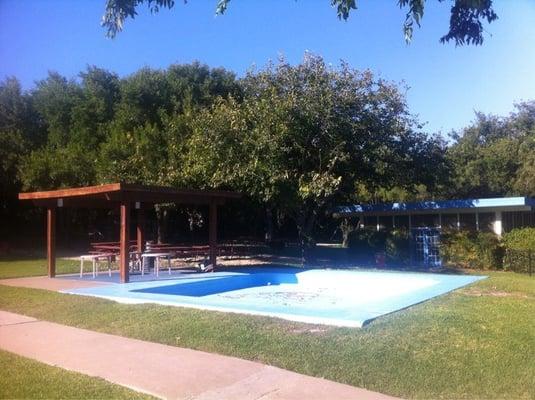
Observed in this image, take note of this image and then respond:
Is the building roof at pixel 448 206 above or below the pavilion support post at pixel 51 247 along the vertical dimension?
above

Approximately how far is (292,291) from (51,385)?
11.6 m

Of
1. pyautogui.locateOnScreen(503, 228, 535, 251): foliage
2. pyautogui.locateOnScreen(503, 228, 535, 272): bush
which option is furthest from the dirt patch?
pyautogui.locateOnScreen(503, 228, 535, 251): foliage

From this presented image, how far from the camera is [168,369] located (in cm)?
709

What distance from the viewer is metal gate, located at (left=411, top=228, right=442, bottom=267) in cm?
2514

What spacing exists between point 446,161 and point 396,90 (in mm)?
5359

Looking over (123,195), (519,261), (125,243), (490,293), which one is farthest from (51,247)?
(519,261)

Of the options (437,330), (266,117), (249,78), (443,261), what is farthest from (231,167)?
(437,330)

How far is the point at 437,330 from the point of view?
8.45m

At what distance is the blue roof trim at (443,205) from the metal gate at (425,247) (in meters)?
1.11

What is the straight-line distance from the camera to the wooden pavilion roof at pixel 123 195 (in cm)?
1622

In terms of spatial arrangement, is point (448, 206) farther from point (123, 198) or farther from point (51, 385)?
point (51, 385)

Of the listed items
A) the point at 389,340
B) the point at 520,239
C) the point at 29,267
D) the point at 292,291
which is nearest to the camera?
the point at 389,340

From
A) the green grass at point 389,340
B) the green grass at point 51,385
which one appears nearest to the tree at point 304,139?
the green grass at point 389,340

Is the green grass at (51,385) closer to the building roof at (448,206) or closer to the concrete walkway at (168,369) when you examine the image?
the concrete walkway at (168,369)
